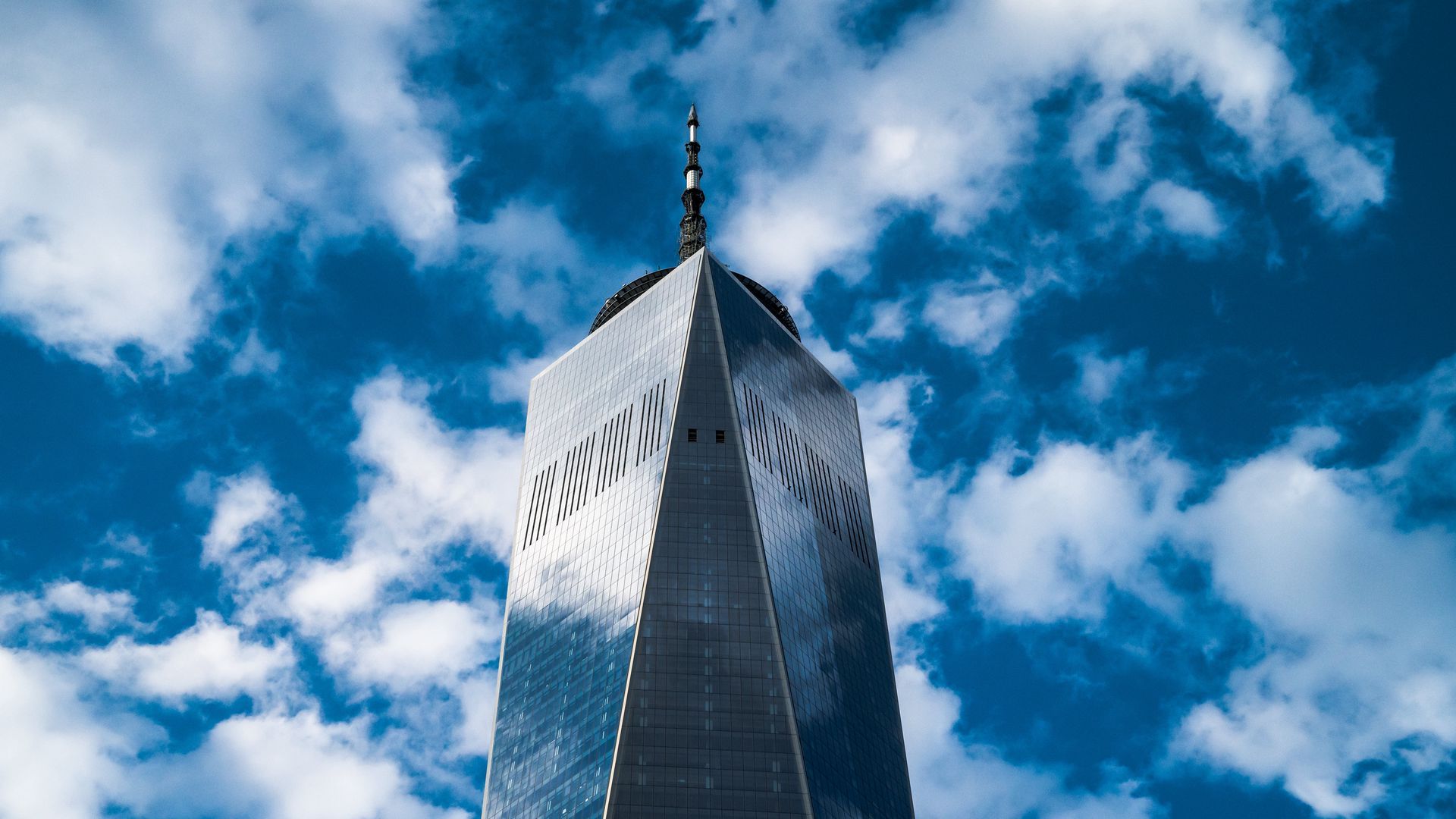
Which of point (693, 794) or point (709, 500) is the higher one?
point (709, 500)

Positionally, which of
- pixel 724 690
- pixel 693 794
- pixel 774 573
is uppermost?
pixel 774 573

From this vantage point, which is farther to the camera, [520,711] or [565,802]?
[520,711]

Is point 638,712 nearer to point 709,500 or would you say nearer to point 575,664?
point 575,664

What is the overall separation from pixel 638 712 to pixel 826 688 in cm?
2305

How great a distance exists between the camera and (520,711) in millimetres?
197375

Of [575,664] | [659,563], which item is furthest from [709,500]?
[575,664]

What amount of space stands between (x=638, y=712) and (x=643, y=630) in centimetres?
1013

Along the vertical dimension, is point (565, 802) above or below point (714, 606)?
below

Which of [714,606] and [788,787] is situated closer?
[788,787]

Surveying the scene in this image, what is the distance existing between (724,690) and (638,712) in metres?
9.60

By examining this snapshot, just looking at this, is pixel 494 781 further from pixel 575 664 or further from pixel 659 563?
pixel 659 563

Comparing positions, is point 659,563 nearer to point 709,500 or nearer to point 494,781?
point 709,500

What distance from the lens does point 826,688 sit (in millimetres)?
193250

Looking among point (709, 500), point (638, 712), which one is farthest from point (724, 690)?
point (709, 500)
